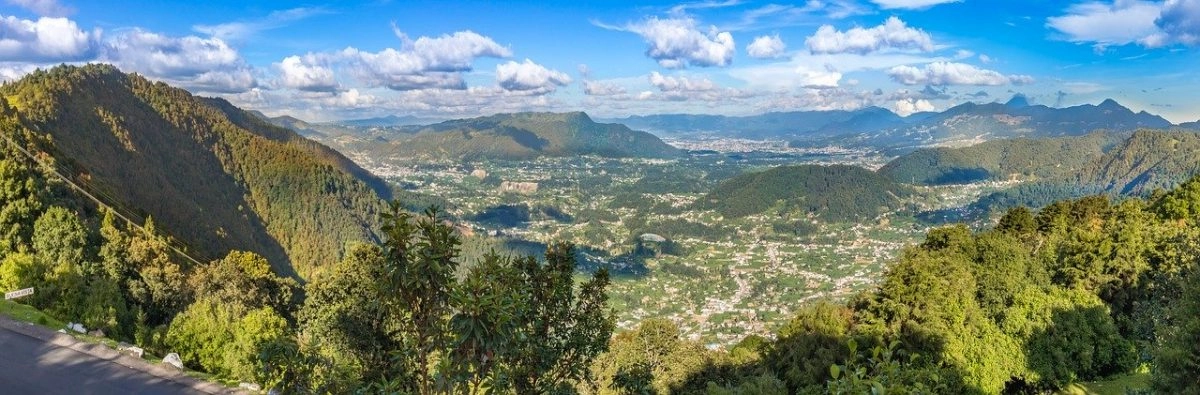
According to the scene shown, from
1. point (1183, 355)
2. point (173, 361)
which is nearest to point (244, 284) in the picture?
point (173, 361)

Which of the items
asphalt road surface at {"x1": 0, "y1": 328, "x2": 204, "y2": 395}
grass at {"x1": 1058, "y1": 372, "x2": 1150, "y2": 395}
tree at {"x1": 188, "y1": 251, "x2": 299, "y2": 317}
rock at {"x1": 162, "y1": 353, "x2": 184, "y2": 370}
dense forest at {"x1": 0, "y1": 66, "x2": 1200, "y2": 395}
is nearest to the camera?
dense forest at {"x1": 0, "y1": 66, "x2": 1200, "y2": 395}

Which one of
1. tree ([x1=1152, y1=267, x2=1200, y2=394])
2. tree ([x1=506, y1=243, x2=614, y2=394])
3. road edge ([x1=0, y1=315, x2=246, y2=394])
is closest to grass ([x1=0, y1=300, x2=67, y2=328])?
road edge ([x1=0, y1=315, x2=246, y2=394])

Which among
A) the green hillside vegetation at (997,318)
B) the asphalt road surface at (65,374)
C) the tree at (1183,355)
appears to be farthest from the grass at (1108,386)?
the asphalt road surface at (65,374)

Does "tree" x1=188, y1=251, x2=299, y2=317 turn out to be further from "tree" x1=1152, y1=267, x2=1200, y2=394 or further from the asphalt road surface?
"tree" x1=1152, y1=267, x2=1200, y2=394

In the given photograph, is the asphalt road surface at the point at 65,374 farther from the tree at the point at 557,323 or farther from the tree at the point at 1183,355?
the tree at the point at 1183,355

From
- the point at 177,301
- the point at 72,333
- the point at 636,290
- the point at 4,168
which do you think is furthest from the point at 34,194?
the point at 636,290

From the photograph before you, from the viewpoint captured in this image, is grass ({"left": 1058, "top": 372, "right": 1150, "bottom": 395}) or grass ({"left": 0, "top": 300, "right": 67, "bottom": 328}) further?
grass ({"left": 1058, "top": 372, "right": 1150, "bottom": 395})
